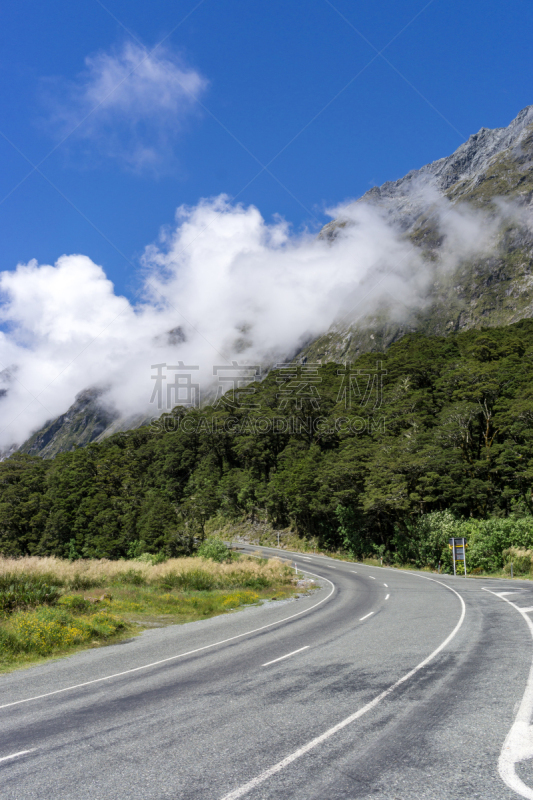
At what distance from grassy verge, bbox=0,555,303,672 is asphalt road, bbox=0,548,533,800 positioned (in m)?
1.18

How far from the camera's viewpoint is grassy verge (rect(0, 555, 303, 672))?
11278 millimetres

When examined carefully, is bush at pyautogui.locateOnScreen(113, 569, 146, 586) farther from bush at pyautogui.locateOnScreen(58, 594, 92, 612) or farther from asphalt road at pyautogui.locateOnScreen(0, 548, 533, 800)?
asphalt road at pyautogui.locateOnScreen(0, 548, 533, 800)

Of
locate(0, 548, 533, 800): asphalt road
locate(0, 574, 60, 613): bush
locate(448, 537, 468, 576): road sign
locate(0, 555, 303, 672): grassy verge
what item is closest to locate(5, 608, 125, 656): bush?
locate(0, 555, 303, 672): grassy verge

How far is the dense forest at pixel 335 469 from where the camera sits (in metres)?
43.4

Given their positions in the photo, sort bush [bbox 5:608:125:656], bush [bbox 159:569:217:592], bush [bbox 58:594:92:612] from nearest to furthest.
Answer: bush [bbox 5:608:125:656] → bush [bbox 58:594:92:612] → bush [bbox 159:569:217:592]

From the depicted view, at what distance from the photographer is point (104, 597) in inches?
638

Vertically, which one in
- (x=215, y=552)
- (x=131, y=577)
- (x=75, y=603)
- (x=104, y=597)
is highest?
(x=75, y=603)

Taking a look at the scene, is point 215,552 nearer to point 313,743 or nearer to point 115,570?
point 115,570

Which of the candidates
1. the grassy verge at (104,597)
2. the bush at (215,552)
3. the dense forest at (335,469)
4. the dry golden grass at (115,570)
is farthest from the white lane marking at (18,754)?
the dense forest at (335,469)

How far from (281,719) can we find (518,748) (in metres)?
2.82

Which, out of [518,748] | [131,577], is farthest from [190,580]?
[518,748]

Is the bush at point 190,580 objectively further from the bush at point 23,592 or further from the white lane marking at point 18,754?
the white lane marking at point 18,754

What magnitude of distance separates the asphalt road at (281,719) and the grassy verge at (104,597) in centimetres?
118

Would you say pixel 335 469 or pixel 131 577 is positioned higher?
pixel 335 469
